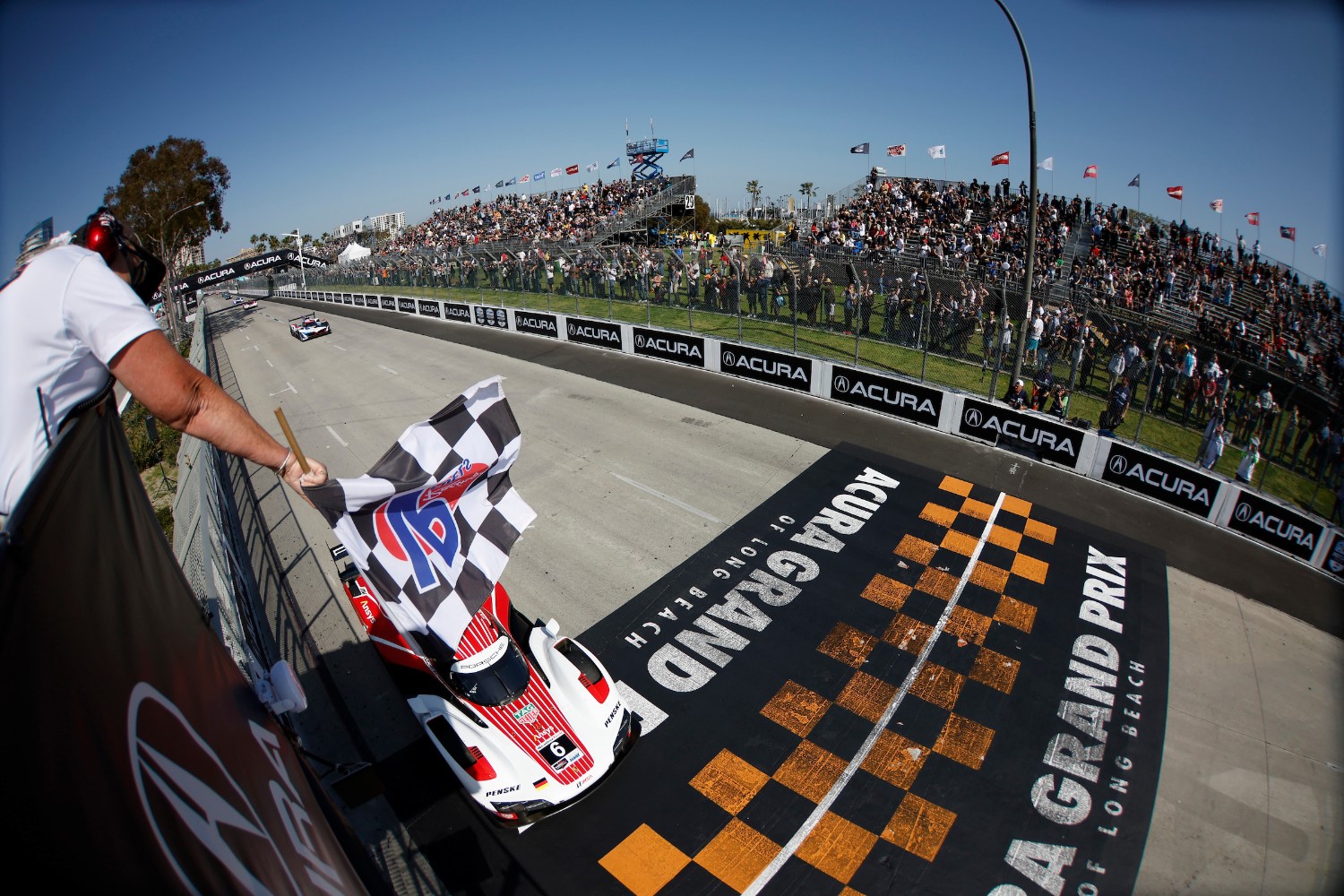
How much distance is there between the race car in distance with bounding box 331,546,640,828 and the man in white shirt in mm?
3579

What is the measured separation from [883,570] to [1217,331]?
1527 cm

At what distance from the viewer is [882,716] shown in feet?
22.1

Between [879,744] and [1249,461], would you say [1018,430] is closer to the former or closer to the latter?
[1249,461]

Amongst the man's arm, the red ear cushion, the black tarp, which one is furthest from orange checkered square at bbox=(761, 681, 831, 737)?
the red ear cushion

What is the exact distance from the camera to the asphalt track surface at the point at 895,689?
17.8ft

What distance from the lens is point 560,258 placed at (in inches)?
1025

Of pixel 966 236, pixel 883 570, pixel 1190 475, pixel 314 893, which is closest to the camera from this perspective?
pixel 314 893

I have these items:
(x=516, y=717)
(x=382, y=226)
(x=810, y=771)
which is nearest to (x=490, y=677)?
(x=516, y=717)

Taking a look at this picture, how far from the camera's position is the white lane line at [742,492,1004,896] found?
528 cm

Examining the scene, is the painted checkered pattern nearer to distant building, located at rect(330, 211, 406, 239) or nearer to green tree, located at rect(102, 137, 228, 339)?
green tree, located at rect(102, 137, 228, 339)

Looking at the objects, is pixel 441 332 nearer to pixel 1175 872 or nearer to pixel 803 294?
pixel 803 294

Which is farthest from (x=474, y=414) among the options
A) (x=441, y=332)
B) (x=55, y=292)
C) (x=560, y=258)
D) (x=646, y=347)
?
(x=441, y=332)

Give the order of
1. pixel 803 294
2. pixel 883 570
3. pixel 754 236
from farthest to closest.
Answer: pixel 754 236 → pixel 803 294 → pixel 883 570

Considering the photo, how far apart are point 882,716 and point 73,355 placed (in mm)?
7057
